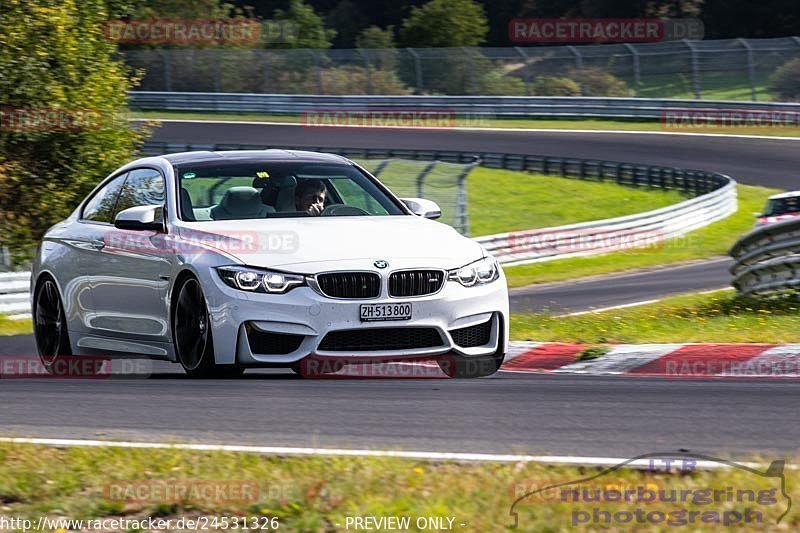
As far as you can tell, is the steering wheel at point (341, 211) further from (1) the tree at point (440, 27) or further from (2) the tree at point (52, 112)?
(1) the tree at point (440, 27)

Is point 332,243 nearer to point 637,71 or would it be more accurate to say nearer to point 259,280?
point 259,280

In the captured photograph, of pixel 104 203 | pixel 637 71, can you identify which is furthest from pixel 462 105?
pixel 104 203

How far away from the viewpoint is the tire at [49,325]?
30.8 ft

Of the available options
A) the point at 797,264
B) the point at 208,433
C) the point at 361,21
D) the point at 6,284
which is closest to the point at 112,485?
the point at 208,433

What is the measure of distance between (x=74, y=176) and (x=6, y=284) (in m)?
6.32

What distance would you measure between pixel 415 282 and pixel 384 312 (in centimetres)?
27

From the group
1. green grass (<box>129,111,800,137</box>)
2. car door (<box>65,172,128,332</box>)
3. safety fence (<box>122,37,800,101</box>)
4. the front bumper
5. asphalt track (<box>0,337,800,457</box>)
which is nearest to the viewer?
asphalt track (<box>0,337,800,457</box>)

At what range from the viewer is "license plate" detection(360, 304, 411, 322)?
24.4ft

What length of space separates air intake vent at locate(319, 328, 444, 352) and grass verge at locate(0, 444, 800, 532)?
6.56 ft

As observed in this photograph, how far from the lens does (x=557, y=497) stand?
4.53 m

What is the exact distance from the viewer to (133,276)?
8.43m

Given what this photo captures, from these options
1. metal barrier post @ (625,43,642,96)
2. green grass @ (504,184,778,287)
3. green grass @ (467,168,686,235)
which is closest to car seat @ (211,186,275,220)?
green grass @ (504,184,778,287)

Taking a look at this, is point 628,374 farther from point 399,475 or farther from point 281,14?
point 281,14

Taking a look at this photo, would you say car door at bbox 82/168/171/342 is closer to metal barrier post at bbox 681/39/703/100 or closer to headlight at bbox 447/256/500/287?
headlight at bbox 447/256/500/287
